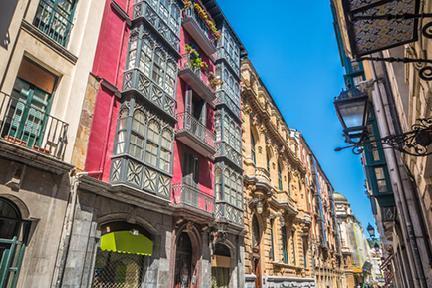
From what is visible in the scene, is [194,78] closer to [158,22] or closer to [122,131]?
[158,22]

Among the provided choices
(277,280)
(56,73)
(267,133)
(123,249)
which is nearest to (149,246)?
(123,249)

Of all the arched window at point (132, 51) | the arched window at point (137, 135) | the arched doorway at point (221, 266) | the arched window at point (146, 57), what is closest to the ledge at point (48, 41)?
the arched window at point (132, 51)

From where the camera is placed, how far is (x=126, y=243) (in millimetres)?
8984

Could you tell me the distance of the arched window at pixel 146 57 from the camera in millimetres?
11039

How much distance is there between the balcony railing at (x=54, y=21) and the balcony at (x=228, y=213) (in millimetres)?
9135

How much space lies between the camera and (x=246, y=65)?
21.8 meters

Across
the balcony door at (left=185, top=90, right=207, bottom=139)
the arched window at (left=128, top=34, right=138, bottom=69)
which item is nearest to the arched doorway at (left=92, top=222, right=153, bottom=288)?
the balcony door at (left=185, top=90, right=207, bottom=139)

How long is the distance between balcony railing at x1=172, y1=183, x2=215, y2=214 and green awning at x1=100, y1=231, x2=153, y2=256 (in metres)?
1.88

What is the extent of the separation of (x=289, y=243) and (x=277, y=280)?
5.11 meters

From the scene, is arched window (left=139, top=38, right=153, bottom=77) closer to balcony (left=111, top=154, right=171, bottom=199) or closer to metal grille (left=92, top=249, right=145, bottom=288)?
balcony (left=111, top=154, right=171, bottom=199)

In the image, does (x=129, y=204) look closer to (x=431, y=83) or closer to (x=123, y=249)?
(x=123, y=249)

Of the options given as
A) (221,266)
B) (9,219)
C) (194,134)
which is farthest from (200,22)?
(9,219)

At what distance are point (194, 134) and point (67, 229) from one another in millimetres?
6969

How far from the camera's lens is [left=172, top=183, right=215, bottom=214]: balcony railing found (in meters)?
11.4
